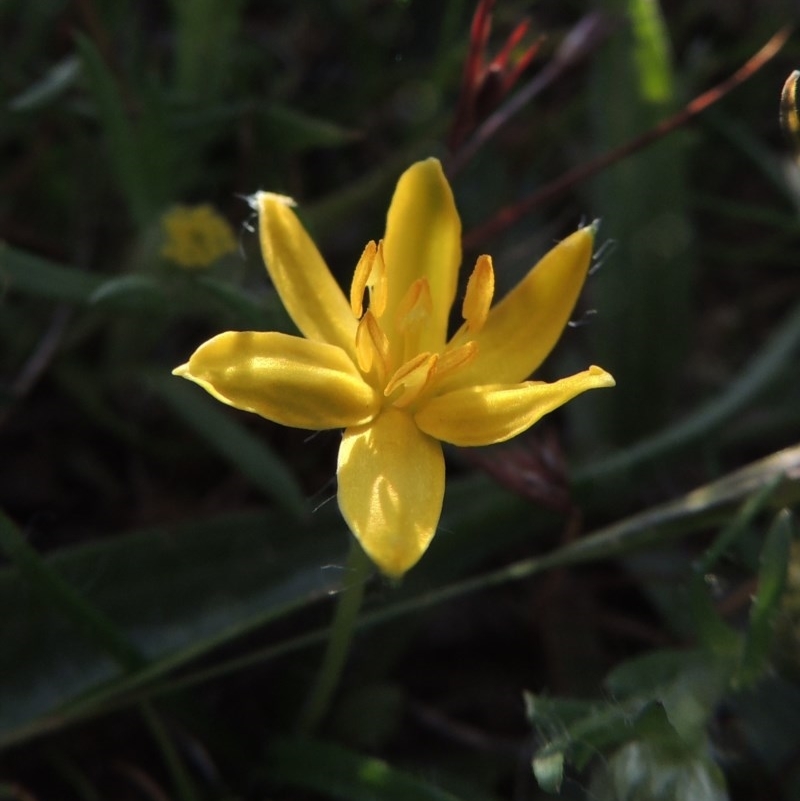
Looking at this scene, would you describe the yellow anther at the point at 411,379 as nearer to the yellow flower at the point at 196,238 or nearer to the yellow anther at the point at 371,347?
the yellow anther at the point at 371,347

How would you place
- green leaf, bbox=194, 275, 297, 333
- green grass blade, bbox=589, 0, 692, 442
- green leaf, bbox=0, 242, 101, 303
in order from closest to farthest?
green leaf, bbox=194, 275, 297, 333 < green leaf, bbox=0, 242, 101, 303 < green grass blade, bbox=589, 0, 692, 442

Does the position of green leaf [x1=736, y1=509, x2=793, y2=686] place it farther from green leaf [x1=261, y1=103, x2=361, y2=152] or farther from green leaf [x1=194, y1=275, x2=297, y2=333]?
green leaf [x1=261, y1=103, x2=361, y2=152]

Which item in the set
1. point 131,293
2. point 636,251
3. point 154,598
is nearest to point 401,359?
point 131,293

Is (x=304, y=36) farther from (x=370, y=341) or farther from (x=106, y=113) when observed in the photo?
(x=370, y=341)

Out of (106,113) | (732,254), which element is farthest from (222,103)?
(732,254)

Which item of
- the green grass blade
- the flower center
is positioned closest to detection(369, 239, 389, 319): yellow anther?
the flower center

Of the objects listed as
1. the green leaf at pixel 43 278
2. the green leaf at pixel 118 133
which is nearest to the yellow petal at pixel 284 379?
the green leaf at pixel 43 278
